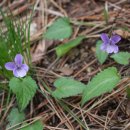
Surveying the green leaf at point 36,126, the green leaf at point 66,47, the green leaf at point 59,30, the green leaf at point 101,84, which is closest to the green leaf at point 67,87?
the green leaf at point 101,84

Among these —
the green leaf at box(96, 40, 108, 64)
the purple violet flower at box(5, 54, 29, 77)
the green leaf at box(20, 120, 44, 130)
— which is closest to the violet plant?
the purple violet flower at box(5, 54, 29, 77)

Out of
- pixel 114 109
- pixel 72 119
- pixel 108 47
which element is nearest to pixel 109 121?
pixel 114 109

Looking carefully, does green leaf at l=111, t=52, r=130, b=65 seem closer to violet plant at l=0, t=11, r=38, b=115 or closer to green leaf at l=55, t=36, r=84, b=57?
green leaf at l=55, t=36, r=84, b=57

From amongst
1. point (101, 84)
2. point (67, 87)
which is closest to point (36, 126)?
point (67, 87)

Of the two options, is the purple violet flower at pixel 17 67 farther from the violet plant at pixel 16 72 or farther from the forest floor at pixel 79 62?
the forest floor at pixel 79 62

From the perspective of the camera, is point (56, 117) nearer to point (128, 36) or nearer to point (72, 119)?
point (72, 119)

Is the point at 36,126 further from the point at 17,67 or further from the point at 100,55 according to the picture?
the point at 100,55
